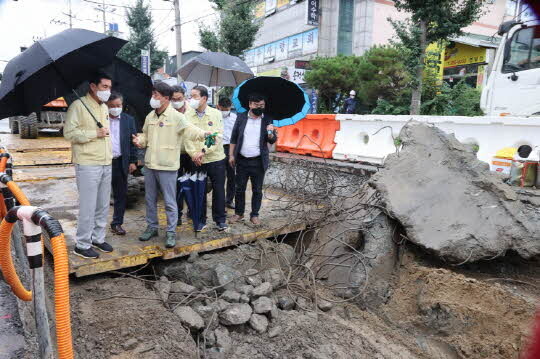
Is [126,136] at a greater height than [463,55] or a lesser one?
lesser

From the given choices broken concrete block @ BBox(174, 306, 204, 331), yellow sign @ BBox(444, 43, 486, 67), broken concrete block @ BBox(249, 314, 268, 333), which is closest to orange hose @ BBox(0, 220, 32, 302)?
broken concrete block @ BBox(174, 306, 204, 331)

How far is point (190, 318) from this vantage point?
134 inches

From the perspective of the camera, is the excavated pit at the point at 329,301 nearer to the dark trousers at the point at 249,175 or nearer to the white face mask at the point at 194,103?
the dark trousers at the point at 249,175

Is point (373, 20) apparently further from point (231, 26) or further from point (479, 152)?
point (479, 152)

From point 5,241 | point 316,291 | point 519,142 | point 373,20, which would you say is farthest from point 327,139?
point 373,20

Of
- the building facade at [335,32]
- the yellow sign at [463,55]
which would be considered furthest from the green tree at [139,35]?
the yellow sign at [463,55]

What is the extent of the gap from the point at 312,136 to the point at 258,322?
19.4 ft

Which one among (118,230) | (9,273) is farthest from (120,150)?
(9,273)

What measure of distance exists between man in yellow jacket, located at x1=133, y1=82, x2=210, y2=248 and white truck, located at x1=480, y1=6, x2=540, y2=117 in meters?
6.84

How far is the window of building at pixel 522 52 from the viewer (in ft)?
25.0

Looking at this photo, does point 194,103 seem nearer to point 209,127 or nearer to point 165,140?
point 209,127

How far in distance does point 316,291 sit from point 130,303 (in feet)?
6.56

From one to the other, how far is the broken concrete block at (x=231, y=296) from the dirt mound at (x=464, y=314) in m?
1.58

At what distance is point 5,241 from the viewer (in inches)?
104
